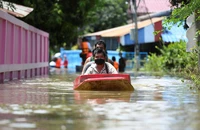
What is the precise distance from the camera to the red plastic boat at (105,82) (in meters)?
11.2

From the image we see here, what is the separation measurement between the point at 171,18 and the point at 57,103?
16.2ft

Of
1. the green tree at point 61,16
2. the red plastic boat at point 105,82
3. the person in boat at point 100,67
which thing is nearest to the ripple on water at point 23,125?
the red plastic boat at point 105,82

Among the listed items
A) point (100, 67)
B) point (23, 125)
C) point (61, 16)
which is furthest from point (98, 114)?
point (61, 16)

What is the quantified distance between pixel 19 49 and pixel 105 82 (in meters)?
7.71

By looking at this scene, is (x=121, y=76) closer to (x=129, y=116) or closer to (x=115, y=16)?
(x=129, y=116)

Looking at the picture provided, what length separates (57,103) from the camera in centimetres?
839

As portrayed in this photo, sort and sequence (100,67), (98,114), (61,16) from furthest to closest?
(61,16), (100,67), (98,114)

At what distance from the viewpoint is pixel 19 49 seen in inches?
719

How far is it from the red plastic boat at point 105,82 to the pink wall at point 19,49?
4374 millimetres

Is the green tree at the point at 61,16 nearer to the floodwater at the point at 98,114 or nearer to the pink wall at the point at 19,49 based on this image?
the pink wall at the point at 19,49

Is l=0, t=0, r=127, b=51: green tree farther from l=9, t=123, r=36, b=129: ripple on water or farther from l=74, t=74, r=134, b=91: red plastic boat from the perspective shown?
l=9, t=123, r=36, b=129: ripple on water

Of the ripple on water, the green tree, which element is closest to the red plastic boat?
the ripple on water

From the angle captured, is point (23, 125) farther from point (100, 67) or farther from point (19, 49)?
point (19, 49)

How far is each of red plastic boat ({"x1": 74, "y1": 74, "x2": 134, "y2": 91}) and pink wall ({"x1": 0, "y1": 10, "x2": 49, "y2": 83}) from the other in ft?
14.3
